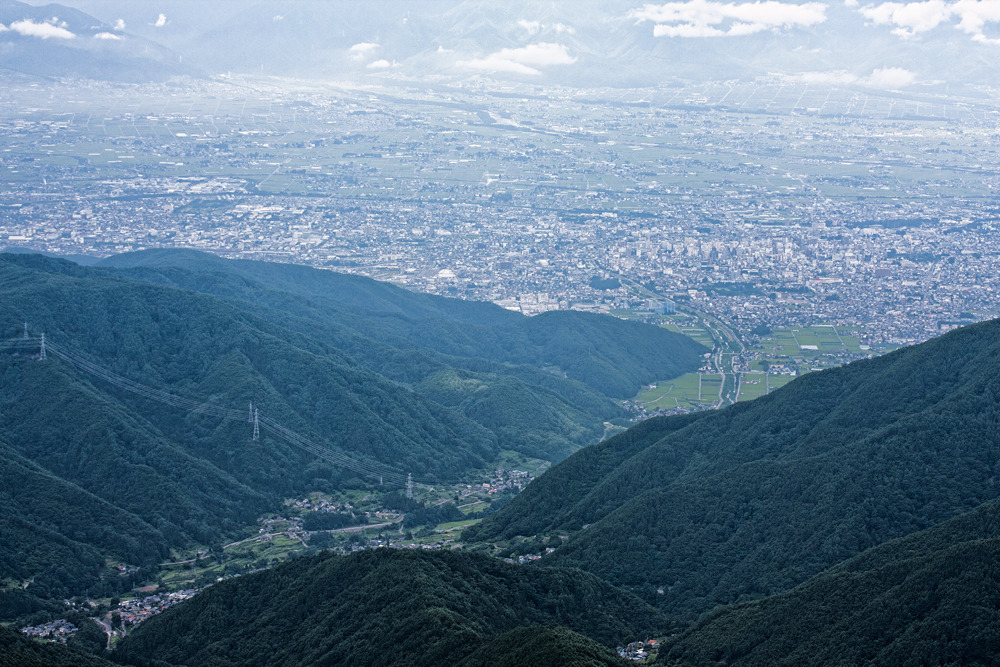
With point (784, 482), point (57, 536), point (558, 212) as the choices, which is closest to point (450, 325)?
point (57, 536)

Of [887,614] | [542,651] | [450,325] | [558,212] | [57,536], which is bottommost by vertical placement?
[57,536]

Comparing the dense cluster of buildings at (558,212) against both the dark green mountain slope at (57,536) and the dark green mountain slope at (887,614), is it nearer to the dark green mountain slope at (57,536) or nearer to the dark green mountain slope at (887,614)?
the dark green mountain slope at (57,536)

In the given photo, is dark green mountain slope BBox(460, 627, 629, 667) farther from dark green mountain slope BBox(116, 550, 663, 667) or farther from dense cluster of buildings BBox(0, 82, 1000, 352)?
dense cluster of buildings BBox(0, 82, 1000, 352)

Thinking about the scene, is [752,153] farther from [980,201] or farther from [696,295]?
[696,295]

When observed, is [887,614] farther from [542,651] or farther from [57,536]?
[57,536]

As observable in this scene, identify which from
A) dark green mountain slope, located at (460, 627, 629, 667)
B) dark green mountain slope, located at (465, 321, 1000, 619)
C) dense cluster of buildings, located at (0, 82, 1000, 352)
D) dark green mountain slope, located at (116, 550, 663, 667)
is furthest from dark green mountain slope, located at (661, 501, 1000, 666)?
dense cluster of buildings, located at (0, 82, 1000, 352)

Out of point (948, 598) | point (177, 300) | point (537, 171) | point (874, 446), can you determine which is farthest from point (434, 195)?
point (948, 598)

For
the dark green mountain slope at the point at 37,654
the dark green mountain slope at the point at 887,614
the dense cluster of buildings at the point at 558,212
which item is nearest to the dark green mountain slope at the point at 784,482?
the dark green mountain slope at the point at 887,614
